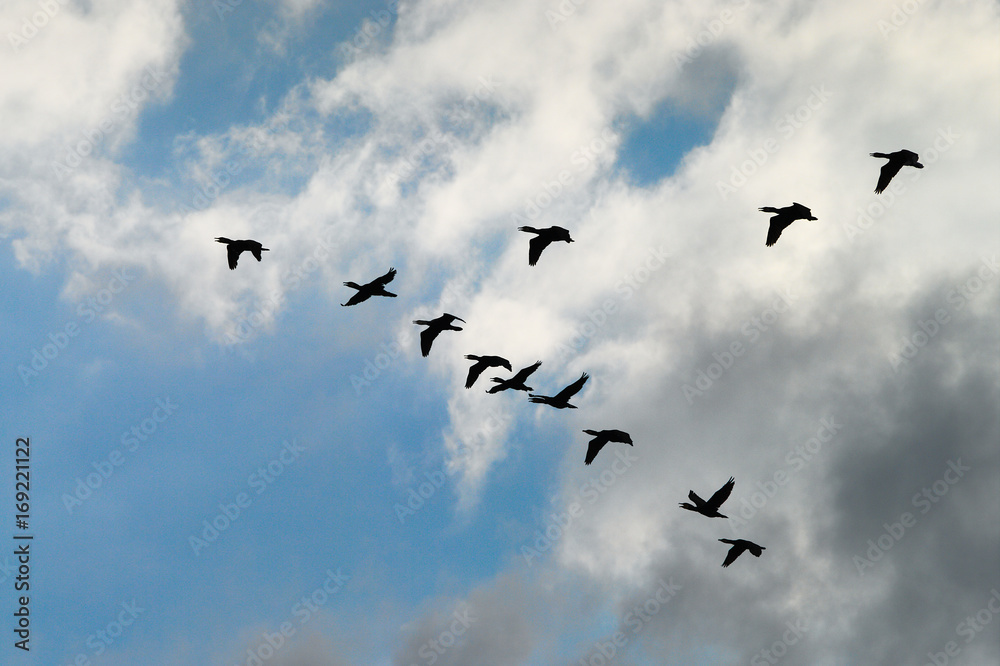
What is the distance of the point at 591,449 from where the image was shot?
175ft

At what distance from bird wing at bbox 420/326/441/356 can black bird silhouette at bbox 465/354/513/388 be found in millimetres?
2105

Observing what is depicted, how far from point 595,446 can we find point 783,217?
15.3 metres

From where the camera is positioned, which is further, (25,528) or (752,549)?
(25,528)

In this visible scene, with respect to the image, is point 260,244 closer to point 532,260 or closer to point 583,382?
point 532,260

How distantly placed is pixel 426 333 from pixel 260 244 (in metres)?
9.69

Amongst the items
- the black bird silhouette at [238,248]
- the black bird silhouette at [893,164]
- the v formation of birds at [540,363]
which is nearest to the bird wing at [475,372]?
the v formation of birds at [540,363]

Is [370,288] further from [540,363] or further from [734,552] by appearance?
[734,552]

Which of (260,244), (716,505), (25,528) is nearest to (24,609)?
(25,528)

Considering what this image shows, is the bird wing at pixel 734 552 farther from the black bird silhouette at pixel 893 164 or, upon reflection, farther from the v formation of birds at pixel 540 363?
the black bird silhouette at pixel 893 164

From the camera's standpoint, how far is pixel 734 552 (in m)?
51.9

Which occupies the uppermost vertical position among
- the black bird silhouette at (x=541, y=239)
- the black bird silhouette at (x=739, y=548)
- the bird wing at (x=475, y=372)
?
the black bird silhouette at (x=541, y=239)

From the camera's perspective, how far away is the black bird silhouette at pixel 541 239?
51.3m

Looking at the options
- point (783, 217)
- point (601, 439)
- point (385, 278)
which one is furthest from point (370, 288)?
point (783, 217)

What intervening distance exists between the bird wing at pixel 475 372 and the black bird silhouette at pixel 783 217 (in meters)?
16.1
